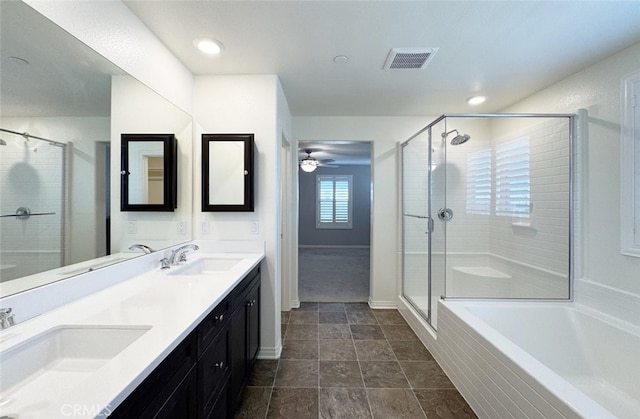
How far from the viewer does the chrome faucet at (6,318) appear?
2.97ft

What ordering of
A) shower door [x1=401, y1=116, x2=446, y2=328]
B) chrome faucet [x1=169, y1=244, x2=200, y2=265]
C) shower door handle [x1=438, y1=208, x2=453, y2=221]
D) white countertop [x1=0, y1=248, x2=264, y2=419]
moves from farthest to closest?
shower door handle [x1=438, y1=208, x2=453, y2=221], shower door [x1=401, y1=116, x2=446, y2=328], chrome faucet [x1=169, y1=244, x2=200, y2=265], white countertop [x1=0, y1=248, x2=264, y2=419]

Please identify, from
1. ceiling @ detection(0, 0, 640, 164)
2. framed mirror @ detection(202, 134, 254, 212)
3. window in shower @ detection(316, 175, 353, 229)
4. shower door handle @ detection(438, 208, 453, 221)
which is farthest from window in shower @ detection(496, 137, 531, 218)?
window in shower @ detection(316, 175, 353, 229)

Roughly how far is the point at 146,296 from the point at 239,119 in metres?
1.52

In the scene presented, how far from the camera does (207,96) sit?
2270mm

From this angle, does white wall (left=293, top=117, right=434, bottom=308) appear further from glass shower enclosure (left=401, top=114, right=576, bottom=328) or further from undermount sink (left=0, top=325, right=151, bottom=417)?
undermount sink (left=0, top=325, right=151, bottom=417)

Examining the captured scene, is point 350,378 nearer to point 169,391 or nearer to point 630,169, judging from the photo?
point 169,391

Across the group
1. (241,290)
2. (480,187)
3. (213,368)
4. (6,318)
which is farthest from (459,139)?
(6,318)

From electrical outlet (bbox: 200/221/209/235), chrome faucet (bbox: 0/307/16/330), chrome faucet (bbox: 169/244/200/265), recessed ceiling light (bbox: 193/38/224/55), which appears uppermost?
recessed ceiling light (bbox: 193/38/224/55)

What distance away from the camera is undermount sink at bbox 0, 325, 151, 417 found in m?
0.73

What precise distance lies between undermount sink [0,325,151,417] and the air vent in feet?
7.05

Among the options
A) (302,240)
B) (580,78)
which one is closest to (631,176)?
(580,78)

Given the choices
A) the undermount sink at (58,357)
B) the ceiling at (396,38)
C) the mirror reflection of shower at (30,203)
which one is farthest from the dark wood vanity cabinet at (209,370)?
the ceiling at (396,38)

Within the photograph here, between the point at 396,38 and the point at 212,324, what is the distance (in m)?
1.99

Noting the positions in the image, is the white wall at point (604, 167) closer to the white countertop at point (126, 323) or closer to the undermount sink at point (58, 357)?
the white countertop at point (126, 323)
